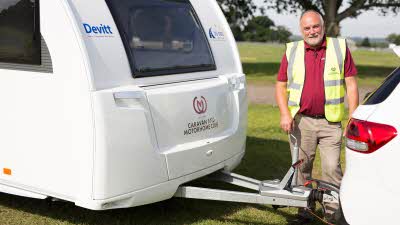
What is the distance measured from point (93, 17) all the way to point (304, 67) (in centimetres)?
183

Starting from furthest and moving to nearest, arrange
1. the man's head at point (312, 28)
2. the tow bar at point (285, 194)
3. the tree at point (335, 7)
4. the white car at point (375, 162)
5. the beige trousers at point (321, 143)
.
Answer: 1. the tree at point (335, 7)
2. the beige trousers at point (321, 143)
3. the man's head at point (312, 28)
4. the tow bar at point (285, 194)
5. the white car at point (375, 162)

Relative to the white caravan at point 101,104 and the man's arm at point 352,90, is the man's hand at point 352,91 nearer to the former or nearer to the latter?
the man's arm at point 352,90

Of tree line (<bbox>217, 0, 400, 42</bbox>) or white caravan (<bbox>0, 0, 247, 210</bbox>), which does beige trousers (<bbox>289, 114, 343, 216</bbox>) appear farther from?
tree line (<bbox>217, 0, 400, 42</bbox>)

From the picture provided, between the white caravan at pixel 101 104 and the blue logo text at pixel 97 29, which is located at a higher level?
the blue logo text at pixel 97 29

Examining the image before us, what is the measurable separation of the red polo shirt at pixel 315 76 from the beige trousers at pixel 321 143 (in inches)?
5.1

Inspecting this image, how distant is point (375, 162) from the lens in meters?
3.09

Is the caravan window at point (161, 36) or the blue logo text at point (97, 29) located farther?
the caravan window at point (161, 36)

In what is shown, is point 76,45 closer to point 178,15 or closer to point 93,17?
point 93,17

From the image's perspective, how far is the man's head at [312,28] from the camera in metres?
4.62

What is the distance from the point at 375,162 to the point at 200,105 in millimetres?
1948

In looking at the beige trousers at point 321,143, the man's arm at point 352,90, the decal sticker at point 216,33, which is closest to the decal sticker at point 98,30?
the decal sticker at point 216,33

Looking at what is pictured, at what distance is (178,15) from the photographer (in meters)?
5.00

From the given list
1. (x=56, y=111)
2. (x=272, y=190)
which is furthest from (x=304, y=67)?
(x=56, y=111)

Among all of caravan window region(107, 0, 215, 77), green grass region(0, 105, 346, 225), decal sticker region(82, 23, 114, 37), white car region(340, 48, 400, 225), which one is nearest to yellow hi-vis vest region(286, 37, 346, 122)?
caravan window region(107, 0, 215, 77)
